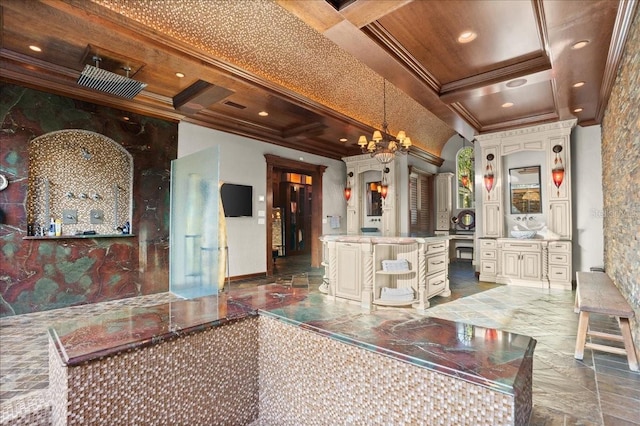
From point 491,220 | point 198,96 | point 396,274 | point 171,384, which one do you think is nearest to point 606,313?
point 396,274

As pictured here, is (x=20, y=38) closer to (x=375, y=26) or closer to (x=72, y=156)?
(x=72, y=156)

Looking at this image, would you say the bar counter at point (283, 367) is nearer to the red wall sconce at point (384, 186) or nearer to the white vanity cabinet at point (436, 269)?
the white vanity cabinet at point (436, 269)

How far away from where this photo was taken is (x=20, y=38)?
3.40 meters

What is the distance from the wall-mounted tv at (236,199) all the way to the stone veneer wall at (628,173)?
216 inches

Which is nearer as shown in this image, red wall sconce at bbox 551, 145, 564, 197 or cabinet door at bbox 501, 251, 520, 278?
red wall sconce at bbox 551, 145, 564, 197

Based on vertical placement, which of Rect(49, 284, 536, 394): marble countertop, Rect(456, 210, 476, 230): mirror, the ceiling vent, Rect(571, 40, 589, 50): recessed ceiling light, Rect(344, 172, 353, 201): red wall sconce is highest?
Rect(571, 40, 589, 50): recessed ceiling light

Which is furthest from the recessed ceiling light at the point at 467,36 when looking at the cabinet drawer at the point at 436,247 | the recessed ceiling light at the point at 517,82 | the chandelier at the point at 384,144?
the cabinet drawer at the point at 436,247

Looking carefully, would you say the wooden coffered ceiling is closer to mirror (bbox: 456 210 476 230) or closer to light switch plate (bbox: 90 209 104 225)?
light switch plate (bbox: 90 209 104 225)

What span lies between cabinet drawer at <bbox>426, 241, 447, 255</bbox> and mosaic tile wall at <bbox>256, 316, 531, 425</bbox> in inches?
128

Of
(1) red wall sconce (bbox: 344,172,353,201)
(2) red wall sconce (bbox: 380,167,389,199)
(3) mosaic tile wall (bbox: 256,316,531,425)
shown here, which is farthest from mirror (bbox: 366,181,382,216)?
(3) mosaic tile wall (bbox: 256,316,531,425)

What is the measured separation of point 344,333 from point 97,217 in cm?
482

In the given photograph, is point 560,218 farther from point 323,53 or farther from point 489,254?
point 323,53

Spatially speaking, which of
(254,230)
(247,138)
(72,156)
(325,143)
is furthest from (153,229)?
(325,143)

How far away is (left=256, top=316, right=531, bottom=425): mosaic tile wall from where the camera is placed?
3.63ft
